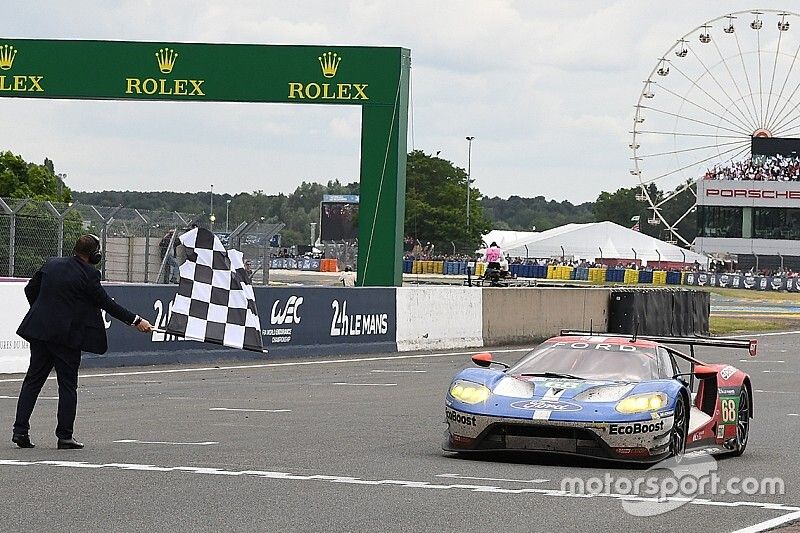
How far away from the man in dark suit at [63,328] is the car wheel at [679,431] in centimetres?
395

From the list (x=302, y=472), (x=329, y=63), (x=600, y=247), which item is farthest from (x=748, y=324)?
(x=600, y=247)

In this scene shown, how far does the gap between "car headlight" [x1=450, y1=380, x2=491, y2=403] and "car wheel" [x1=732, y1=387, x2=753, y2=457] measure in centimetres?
230

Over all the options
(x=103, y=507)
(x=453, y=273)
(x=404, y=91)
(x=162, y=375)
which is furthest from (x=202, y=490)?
(x=453, y=273)

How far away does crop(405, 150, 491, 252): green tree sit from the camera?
3939 inches

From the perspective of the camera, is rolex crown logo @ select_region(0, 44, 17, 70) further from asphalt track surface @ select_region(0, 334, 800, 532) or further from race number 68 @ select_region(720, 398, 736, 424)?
race number 68 @ select_region(720, 398, 736, 424)

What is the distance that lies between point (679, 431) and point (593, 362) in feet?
3.26

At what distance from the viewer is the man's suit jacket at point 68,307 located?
399 inches

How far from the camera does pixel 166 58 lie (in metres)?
26.4

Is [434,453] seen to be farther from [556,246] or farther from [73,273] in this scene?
[556,246]

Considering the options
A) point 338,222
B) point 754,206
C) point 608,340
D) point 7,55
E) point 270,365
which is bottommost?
point 270,365

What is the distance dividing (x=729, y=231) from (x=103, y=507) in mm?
102239

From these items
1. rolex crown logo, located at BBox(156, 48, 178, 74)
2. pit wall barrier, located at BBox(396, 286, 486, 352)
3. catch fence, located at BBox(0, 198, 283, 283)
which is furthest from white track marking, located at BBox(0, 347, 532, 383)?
rolex crown logo, located at BBox(156, 48, 178, 74)

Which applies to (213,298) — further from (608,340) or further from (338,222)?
(338,222)

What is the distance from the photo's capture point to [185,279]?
447 inches
